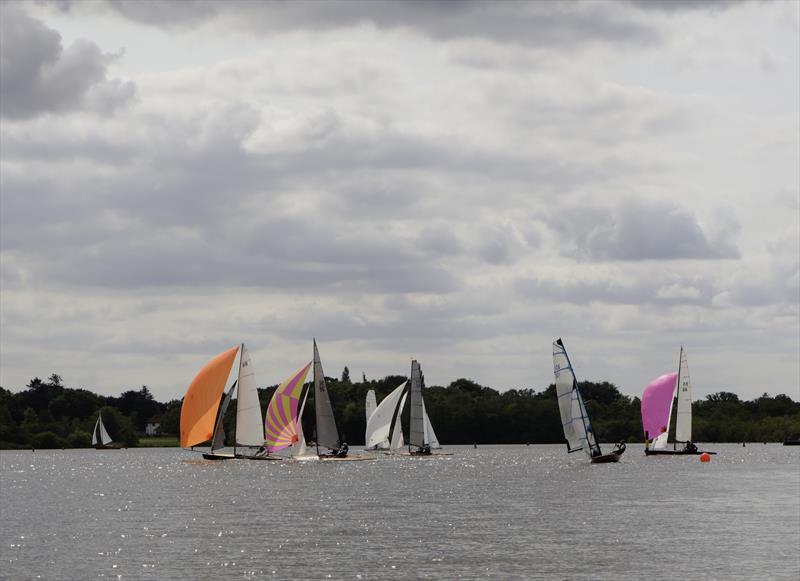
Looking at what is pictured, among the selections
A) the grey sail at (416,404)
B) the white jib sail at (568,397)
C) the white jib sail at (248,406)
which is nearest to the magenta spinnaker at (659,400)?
the grey sail at (416,404)

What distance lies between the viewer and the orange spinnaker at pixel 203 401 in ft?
349

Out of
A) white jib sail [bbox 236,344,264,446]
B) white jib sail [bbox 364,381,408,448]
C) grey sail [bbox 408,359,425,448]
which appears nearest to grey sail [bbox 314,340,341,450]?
white jib sail [bbox 236,344,264,446]

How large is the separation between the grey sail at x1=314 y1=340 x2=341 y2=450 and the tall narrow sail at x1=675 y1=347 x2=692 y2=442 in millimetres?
36948

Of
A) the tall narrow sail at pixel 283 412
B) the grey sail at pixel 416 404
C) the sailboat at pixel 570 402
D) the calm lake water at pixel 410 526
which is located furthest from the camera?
the grey sail at pixel 416 404

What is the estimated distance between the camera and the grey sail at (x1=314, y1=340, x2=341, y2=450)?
117250 millimetres

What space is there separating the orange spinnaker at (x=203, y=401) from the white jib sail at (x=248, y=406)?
→ 13.2 feet

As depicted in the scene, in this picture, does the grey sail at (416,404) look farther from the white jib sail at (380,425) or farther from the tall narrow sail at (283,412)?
the tall narrow sail at (283,412)

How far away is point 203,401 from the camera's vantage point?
106938mm

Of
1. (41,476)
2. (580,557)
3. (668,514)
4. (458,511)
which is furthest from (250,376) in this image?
(580,557)

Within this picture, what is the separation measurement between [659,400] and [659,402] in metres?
0.34

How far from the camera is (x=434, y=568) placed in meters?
45.8

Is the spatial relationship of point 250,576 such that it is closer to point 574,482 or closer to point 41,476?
point 574,482

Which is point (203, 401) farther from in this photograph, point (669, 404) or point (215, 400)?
point (669, 404)

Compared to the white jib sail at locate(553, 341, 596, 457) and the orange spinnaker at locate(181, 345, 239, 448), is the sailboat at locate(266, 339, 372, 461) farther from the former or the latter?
the white jib sail at locate(553, 341, 596, 457)
